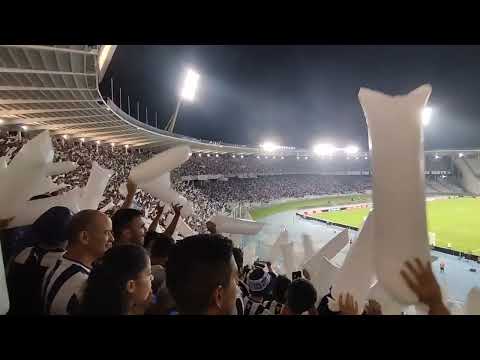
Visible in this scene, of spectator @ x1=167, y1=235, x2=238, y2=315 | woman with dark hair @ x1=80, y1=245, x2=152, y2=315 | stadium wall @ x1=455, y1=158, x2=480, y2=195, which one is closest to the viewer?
spectator @ x1=167, y1=235, x2=238, y2=315

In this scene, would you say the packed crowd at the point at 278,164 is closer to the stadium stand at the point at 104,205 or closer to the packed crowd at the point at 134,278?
the stadium stand at the point at 104,205

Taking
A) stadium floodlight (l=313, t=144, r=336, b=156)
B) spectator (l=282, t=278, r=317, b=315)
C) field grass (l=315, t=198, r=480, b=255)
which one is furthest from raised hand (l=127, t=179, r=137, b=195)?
stadium floodlight (l=313, t=144, r=336, b=156)

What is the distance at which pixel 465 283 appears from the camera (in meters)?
12.2

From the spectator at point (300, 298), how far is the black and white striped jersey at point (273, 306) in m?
0.32

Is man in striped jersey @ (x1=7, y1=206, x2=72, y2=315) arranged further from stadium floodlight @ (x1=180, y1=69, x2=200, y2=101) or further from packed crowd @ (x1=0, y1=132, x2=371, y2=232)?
stadium floodlight @ (x1=180, y1=69, x2=200, y2=101)

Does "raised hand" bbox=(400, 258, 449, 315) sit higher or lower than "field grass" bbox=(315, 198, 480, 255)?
higher

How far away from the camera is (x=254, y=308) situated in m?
Result: 2.69

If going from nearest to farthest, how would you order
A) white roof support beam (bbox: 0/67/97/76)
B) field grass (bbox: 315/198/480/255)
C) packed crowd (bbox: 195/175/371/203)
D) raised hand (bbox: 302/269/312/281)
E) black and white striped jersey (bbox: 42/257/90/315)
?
black and white striped jersey (bbox: 42/257/90/315) → raised hand (bbox: 302/269/312/281) → white roof support beam (bbox: 0/67/97/76) → field grass (bbox: 315/198/480/255) → packed crowd (bbox: 195/175/371/203)

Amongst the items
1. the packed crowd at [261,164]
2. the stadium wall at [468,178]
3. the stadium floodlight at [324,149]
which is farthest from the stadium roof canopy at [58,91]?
the stadium wall at [468,178]

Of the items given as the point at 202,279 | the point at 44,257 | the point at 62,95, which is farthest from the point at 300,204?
the point at 202,279

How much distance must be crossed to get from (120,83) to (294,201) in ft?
63.8

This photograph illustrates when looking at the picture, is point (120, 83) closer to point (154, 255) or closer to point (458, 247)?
point (458, 247)

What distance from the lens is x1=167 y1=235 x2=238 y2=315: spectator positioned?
4.77 feet
